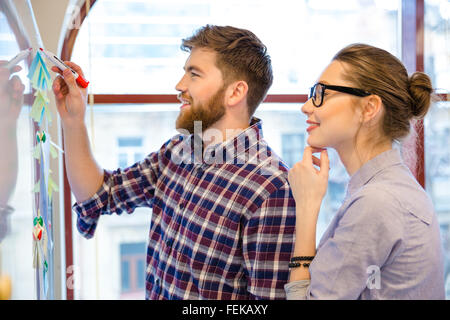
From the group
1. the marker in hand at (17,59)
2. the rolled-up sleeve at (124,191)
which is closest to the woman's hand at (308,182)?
the rolled-up sleeve at (124,191)

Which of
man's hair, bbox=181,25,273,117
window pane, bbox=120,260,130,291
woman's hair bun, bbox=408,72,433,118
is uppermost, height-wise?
man's hair, bbox=181,25,273,117

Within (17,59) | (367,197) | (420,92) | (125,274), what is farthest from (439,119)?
(17,59)

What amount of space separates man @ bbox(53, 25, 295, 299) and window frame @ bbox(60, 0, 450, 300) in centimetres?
48

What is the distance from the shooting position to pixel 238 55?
1.39 metres

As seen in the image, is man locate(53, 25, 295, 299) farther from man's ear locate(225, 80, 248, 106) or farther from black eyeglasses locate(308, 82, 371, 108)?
black eyeglasses locate(308, 82, 371, 108)

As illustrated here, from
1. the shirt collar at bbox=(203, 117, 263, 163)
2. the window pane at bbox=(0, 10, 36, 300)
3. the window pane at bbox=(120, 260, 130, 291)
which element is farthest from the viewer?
the window pane at bbox=(120, 260, 130, 291)

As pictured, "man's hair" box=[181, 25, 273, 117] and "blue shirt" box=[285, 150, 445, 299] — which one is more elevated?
"man's hair" box=[181, 25, 273, 117]

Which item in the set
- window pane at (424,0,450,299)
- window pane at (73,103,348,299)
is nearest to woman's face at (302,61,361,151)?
window pane at (73,103,348,299)

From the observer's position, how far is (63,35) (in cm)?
187

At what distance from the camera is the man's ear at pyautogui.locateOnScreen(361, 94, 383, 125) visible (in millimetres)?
1055

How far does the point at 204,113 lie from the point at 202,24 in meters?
0.84

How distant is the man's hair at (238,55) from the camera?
1388 millimetres

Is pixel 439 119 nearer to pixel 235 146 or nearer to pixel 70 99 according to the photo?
pixel 235 146

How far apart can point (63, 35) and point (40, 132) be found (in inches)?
34.5
